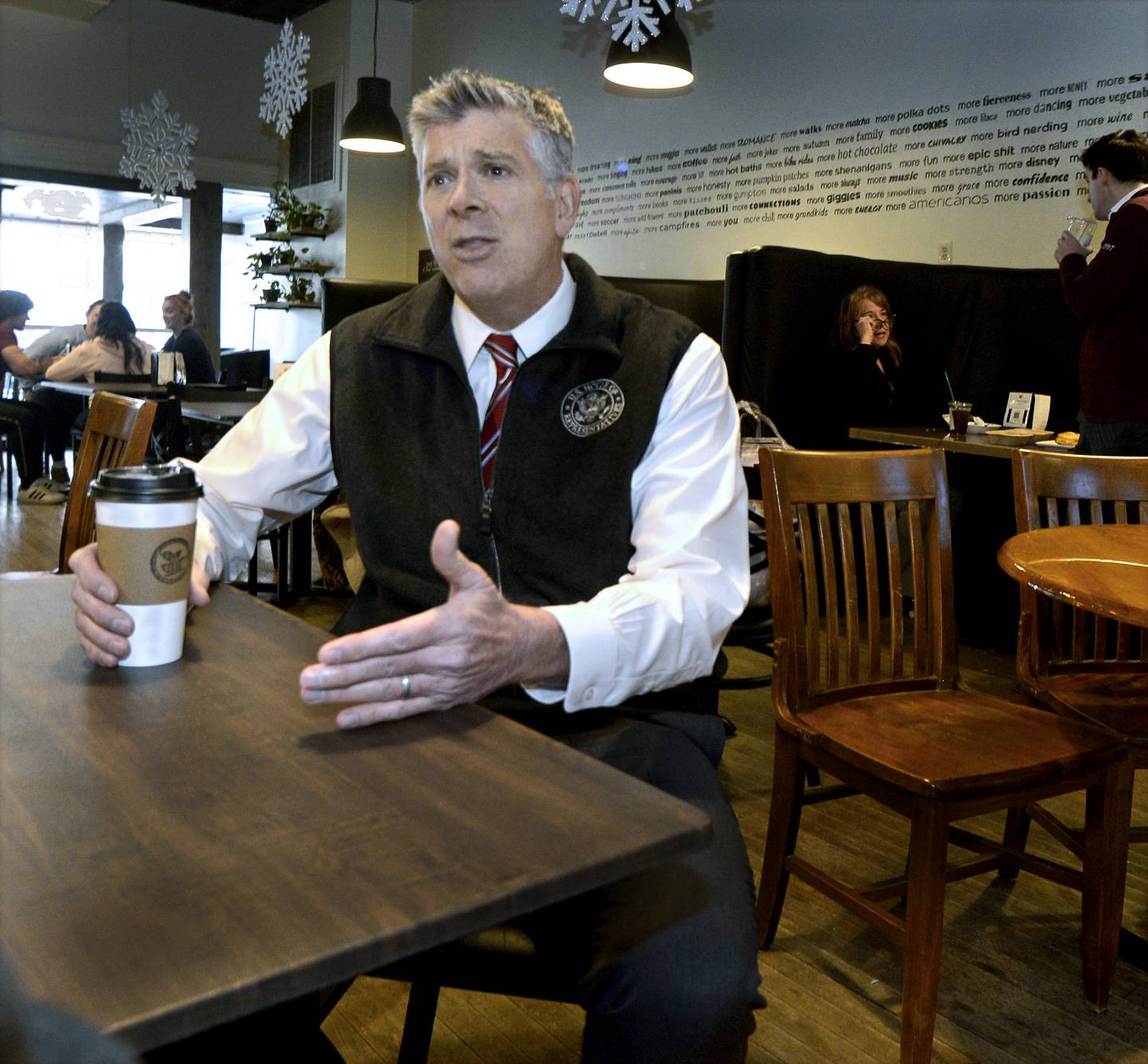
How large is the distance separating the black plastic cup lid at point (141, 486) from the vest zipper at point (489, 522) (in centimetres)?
53

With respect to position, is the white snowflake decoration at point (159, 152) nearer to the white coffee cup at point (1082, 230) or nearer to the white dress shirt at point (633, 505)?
the white coffee cup at point (1082, 230)

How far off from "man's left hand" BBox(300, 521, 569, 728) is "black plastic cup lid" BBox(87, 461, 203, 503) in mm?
196

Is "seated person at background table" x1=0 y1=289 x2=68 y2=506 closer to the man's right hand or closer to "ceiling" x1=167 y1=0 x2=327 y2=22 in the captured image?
"ceiling" x1=167 y1=0 x2=327 y2=22

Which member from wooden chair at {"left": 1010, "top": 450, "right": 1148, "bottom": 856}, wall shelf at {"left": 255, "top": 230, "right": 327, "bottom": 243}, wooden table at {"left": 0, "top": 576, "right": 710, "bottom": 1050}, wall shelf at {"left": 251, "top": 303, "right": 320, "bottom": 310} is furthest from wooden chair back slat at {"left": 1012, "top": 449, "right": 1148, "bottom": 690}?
wall shelf at {"left": 255, "top": 230, "right": 327, "bottom": 243}

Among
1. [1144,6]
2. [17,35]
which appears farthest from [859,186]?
[17,35]

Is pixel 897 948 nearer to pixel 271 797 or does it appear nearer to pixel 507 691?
pixel 507 691

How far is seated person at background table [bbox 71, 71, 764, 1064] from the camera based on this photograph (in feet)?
3.53

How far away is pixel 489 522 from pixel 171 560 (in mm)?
529

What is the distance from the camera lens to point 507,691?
56.6 inches

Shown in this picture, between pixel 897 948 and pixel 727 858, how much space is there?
113cm

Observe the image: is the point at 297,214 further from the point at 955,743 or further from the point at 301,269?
the point at 955,743

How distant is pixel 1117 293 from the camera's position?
377cm

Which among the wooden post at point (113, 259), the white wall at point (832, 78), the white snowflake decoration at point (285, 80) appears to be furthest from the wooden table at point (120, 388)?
the wooden post at point (113, 259)

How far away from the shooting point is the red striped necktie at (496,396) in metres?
1.51
